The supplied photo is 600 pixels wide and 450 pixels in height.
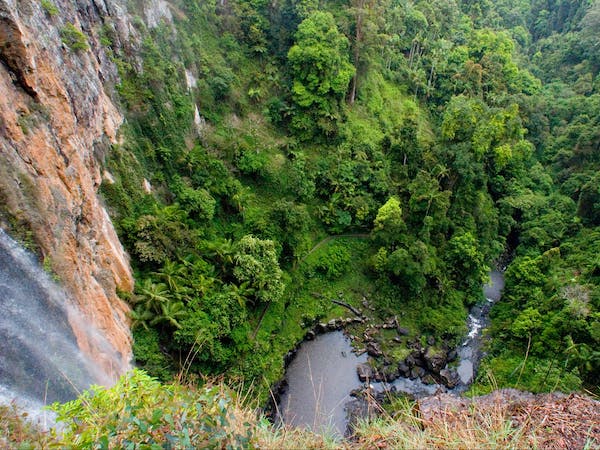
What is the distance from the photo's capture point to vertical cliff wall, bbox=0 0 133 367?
32.1ft

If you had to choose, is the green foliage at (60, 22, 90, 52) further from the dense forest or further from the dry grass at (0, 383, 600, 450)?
the dry grass at (0, 383, 600, 450)

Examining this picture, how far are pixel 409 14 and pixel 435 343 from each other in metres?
27.2

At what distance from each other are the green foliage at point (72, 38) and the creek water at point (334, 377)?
587 inches

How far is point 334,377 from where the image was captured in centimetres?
1784

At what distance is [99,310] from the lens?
1171cm

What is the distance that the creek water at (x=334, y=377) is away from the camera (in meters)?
16.3

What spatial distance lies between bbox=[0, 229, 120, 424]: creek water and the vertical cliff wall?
1.60 ft

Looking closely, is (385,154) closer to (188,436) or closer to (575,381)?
(575,381)

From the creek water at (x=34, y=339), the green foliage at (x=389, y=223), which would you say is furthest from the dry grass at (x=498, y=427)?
the green foliage at (x=389, y=223)


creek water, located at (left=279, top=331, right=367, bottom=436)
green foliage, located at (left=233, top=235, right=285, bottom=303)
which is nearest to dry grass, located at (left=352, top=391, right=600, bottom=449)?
creek water, located at (left=279, top=331, right=367, bottom=436)

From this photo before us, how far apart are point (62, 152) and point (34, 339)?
5.39m

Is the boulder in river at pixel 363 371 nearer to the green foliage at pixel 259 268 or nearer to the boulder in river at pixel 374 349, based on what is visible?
the boulder in river at pixel 374 349

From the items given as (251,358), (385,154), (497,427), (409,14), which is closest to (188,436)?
(497,427)

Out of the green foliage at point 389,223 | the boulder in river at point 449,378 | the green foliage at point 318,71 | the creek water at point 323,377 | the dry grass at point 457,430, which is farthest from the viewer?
the green foliage at point 318,71
